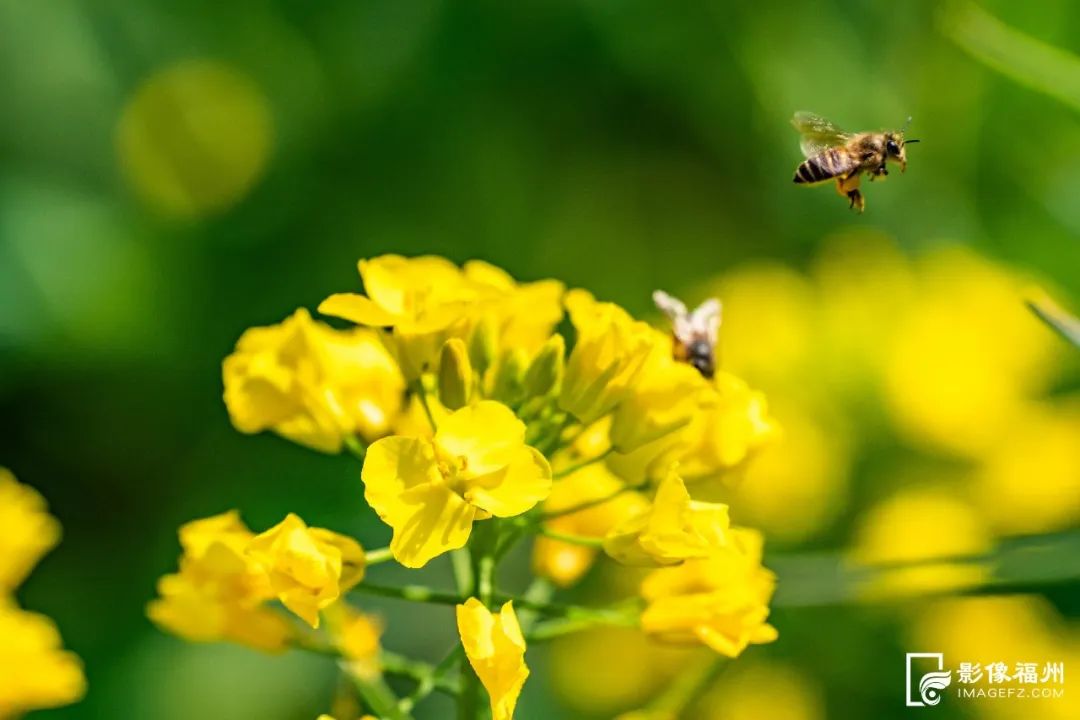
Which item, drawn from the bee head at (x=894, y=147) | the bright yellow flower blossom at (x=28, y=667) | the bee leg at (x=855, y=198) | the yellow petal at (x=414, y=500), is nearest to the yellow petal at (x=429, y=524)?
the yellow petal at (x=414, y=500)

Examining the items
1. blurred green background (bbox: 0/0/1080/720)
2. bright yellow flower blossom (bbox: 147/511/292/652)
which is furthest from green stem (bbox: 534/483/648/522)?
blurred green background (bbox: 0/0/1080/720)

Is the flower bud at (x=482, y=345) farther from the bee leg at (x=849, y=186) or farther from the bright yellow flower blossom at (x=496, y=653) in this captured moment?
the bee leg at (x=849, y=186)

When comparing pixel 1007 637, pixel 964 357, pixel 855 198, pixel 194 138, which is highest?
pixel 194 138

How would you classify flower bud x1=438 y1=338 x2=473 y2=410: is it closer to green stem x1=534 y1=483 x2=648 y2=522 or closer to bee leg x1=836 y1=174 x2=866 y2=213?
green stem x1=534 y1=483 x2=648 y2=522

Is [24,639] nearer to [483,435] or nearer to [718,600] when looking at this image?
[483,435]

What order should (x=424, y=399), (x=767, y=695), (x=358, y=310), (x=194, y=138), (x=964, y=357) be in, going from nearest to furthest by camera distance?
(x=358, y=310)
(x=424, y=399)
(x=767, y=695)
(x=964, y=357)
(x=194, y=138)

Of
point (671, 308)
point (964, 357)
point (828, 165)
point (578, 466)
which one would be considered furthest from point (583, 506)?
point (964, 357)
